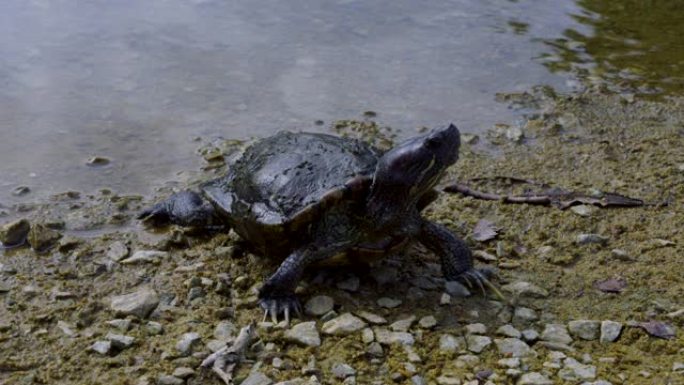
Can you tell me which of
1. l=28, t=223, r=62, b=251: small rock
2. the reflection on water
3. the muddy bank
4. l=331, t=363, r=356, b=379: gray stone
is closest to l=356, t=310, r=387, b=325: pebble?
the muddy bank

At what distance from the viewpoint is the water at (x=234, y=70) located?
5957 mm

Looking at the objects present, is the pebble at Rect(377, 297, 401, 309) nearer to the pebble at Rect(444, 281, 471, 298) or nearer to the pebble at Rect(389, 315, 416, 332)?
the pebble at Rect(389, 315, 416, 332)

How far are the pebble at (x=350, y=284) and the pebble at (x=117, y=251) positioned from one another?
131 centimetres

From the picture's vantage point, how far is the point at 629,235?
14.7ft

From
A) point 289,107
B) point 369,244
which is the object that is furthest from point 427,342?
point 289,107

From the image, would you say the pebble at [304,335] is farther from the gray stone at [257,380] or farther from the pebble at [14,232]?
the pebble at [14,232]

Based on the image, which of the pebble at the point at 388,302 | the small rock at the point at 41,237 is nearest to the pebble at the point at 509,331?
the pebble at the point at 388,302

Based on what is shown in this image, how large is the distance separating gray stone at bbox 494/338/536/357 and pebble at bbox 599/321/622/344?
0.35 meters

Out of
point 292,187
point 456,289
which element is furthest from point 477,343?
point 292,187

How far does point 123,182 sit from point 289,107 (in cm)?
184

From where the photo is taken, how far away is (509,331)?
3564 millimetres

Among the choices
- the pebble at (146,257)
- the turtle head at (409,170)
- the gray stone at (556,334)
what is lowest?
the pebble at (146,257)

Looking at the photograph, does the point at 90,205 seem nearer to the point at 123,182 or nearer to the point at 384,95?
the point at 123,182

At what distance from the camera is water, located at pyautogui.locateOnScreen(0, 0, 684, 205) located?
5957mm
